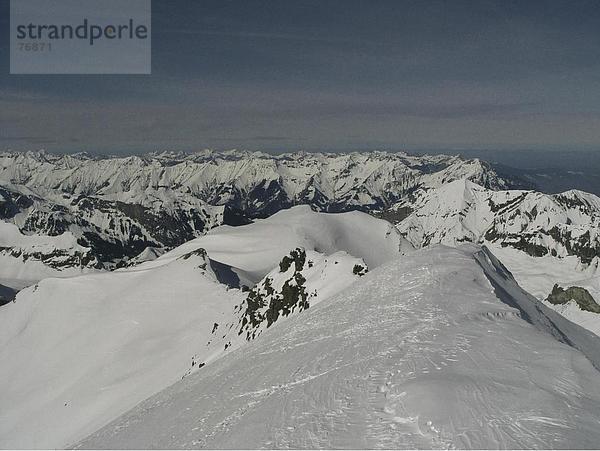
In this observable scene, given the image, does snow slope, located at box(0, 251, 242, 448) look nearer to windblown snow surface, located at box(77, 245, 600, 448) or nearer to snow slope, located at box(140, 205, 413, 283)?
windblown snow surface, located at box(77, 245, 600, 448)

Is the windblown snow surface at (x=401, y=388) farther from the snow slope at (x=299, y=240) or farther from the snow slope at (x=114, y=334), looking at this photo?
the snow slope at (x=299, y=240)

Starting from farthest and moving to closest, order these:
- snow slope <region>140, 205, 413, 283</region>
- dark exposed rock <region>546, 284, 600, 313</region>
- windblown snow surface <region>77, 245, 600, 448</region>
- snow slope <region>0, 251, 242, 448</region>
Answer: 1. dark exposed rock <region>546, 284, 600, 313</region>
2. snow slope <region>140, 205, 413, 283</region>
3. snow slope <region>0, 251, 242, 448</region>
4. windblown snow surface <region>77, 245, 600, 448</region>

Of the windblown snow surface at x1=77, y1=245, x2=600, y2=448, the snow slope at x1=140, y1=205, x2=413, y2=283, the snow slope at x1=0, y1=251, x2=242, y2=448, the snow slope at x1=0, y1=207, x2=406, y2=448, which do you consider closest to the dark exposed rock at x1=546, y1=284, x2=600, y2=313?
the snow slope at x1=140, y1=205, x2=413, y2=283

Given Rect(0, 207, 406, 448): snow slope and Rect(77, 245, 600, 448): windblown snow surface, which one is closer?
Rect(77, 245, 600, 448): windblown snow surface

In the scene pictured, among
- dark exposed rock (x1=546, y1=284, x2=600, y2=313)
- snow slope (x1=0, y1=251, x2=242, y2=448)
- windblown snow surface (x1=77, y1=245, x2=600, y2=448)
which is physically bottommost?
dark exposed rock (x1=546, y1=284, x2=600, y2=313)

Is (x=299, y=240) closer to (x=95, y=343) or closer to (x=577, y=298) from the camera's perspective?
(x=95, y=343)

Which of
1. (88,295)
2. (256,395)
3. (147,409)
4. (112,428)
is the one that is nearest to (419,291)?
(256,395)

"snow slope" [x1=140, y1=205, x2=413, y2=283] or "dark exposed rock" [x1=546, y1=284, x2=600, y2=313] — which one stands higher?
"snow slope" [x1=140, y1=205, x2=413, y2=283]

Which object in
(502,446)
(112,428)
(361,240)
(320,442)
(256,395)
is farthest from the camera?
(361,240)

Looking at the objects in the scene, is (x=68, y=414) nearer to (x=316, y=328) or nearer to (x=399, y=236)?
(x=316, y=328)
